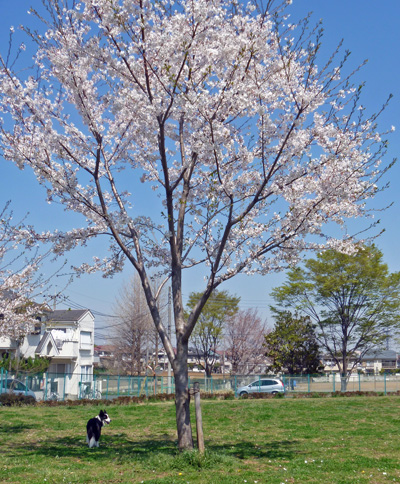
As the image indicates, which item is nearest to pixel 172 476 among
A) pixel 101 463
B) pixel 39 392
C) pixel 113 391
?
pixel 101 463

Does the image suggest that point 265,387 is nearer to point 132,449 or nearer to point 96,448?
point 132,449

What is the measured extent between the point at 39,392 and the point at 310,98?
23.0m

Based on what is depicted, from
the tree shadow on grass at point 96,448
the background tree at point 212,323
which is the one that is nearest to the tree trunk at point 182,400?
the tree shadow on grass at point 96,448

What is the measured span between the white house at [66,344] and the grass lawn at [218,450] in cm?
1605

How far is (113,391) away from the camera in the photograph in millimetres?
29984

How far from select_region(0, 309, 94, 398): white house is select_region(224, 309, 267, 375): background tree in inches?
495

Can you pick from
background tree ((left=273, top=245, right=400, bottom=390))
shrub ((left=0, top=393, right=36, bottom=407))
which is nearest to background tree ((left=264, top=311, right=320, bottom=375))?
background tree ((left=273, top=245, right=400, bottom=390))

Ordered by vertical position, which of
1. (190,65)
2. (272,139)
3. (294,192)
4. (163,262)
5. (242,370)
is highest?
(190,65)

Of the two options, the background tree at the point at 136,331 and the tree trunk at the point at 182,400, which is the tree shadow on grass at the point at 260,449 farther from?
the background tree at the point at 136,331

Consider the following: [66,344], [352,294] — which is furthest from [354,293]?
[66,344]

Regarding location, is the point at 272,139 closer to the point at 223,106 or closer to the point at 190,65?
the point at 223,106

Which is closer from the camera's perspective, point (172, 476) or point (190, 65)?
point (172, 476)

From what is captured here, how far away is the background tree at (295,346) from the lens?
117 ft

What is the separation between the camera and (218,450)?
356 inches
